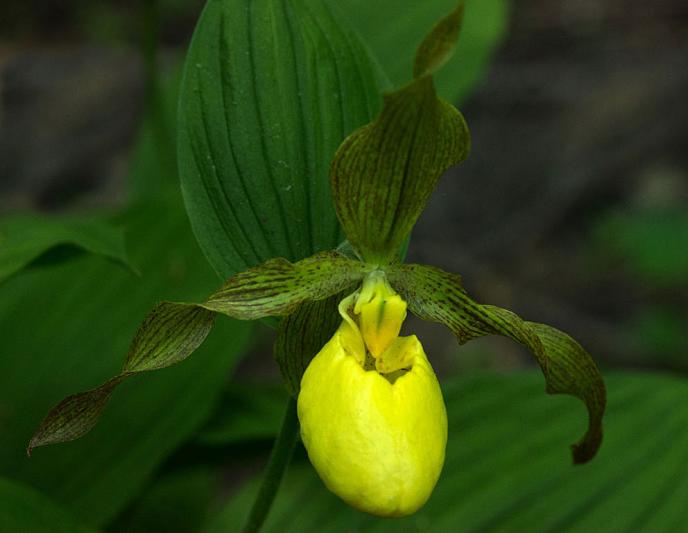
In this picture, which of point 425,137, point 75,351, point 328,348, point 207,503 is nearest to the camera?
point 425,137

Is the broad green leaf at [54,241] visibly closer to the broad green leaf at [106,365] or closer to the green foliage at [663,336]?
the broad green leaf at [106,365]

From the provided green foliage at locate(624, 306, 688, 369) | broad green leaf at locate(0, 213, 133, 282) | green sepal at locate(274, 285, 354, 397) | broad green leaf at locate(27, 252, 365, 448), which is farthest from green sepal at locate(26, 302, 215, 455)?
green foliage at locate(624, 306, 688, 369)

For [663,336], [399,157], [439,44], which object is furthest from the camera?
[663,336]

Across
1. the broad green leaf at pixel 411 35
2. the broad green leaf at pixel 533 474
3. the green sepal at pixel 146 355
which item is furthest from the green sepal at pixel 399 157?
the broad green leaf at pixel 411 35

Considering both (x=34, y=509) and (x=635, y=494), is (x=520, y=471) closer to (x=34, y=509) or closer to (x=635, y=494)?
(x=635, y=494)

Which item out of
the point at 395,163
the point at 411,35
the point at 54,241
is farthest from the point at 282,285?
Result: the point at 411,35

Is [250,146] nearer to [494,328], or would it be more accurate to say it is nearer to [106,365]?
[494,328]

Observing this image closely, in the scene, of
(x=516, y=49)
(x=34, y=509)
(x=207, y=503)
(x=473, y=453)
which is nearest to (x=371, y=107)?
(x=473, y=453)
